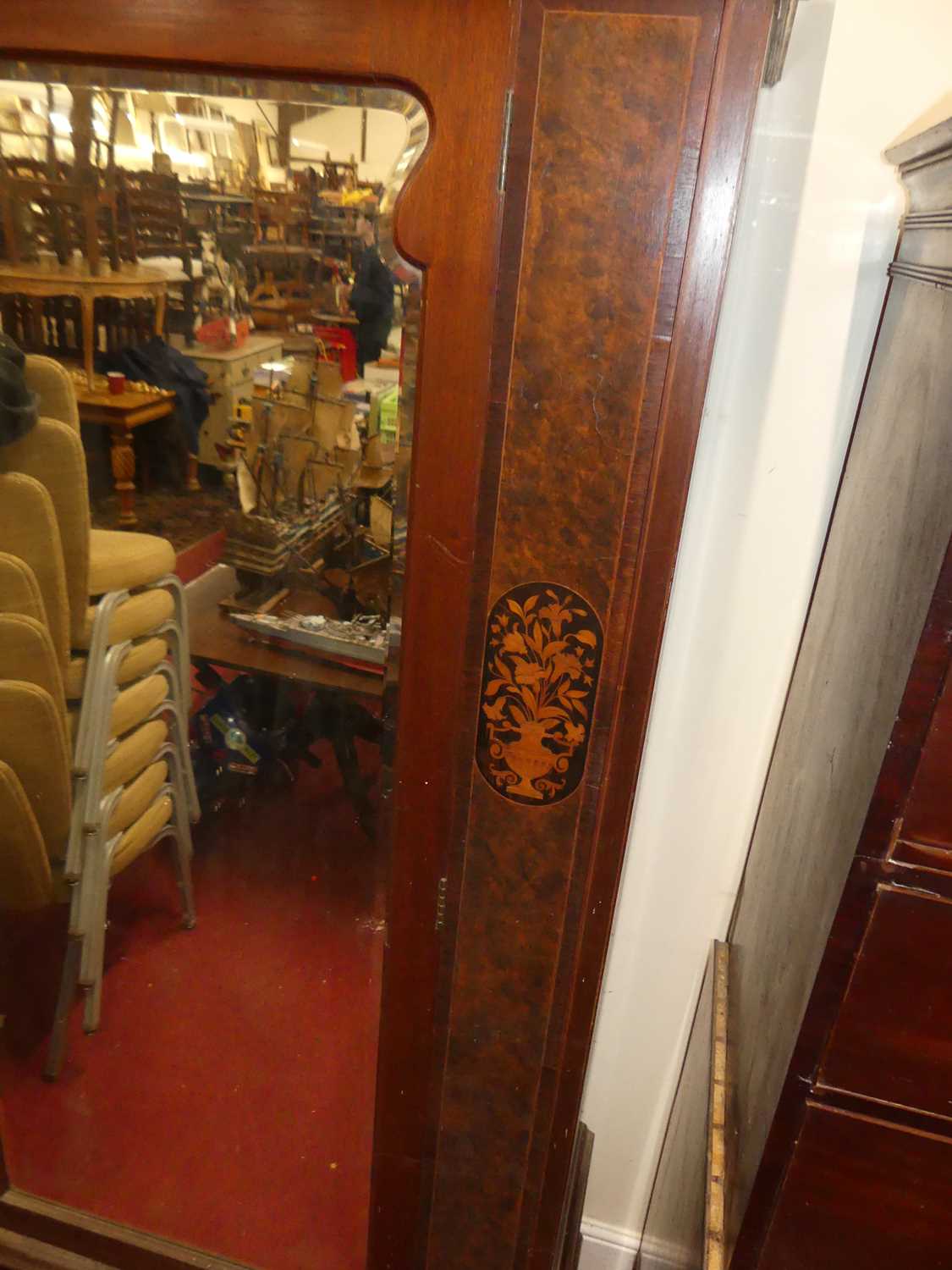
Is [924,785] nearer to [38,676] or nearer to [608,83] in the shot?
[608,83]

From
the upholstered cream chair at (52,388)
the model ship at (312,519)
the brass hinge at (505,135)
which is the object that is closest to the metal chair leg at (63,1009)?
the model ship at (312,519)

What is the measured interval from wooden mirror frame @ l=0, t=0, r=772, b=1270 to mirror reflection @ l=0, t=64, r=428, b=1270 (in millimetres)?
34

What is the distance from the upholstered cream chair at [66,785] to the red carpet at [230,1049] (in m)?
0.03

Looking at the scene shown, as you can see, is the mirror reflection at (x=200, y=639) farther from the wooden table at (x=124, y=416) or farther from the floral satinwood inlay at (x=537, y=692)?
the floral satinwood inlay at (x=537, y=692)

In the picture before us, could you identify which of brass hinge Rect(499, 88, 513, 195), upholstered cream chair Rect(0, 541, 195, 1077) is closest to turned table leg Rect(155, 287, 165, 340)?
upholstered cream chair Rect(0, 541, 195, 1077)

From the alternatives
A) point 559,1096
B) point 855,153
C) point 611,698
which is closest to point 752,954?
point 559,1096

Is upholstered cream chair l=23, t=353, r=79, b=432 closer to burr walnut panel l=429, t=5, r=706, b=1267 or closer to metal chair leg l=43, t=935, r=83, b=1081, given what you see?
burr walnut panel l=429, t=5, r=706, b=1267

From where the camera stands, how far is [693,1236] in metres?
0.90

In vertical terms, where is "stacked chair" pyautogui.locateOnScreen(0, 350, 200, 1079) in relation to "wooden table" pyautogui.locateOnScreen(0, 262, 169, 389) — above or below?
below

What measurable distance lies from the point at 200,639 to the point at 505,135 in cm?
60

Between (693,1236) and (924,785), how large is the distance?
0.63 metres

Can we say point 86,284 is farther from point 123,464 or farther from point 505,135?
point 505,135

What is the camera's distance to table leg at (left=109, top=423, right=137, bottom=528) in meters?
0.90

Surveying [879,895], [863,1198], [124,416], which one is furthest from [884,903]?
[124,416]
